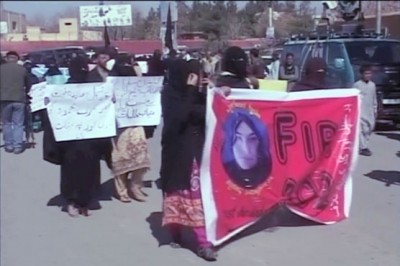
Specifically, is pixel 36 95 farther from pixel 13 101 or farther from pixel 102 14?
pixel 102 14

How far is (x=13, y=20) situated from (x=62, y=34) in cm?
290

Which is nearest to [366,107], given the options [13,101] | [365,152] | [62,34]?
[365,152]

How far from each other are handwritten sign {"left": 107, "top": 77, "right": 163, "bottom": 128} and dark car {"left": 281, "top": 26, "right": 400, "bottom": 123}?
6845 millimetres

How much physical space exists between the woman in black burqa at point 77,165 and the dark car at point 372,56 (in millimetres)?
7796

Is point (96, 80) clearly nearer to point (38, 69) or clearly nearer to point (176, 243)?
point (176, 243)

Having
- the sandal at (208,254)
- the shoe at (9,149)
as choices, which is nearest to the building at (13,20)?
the shoe at (9,149)

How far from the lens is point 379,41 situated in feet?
57.8

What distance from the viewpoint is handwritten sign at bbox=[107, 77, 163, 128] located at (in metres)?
9.34

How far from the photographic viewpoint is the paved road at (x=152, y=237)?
6832mm

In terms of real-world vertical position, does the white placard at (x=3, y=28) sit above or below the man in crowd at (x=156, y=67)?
above

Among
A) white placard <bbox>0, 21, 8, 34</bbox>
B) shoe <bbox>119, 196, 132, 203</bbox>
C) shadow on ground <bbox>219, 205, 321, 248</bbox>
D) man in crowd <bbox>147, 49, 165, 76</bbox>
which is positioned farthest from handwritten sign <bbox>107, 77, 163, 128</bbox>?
white placard <bbox>0, 21, 8, 34</bbox>

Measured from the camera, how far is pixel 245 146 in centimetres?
712

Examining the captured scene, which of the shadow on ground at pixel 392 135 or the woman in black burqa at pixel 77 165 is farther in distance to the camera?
the shadow on ground at pixel 392 135

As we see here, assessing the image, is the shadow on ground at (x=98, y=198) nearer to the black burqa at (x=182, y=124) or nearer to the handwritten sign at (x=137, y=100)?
the handwritten sign at (x=137, y=100)
